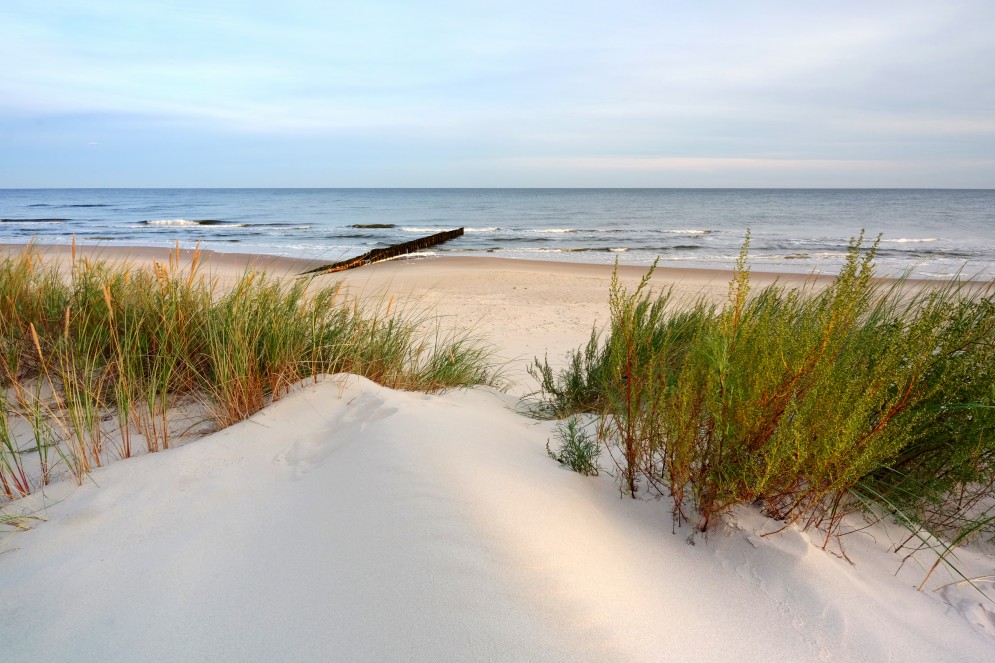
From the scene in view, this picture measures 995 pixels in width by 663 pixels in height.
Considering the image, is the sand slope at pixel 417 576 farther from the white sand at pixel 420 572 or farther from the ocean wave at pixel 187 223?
the ocean wave at pixel 187 223

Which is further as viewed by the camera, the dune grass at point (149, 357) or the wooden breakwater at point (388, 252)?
the wooden breakwater at point (388, 252)

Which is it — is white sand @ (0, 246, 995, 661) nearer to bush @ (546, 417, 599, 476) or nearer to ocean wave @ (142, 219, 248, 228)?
bush @ (546, 417, 599, 476)

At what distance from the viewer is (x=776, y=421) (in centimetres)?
222

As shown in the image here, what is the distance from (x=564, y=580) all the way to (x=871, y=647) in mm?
949

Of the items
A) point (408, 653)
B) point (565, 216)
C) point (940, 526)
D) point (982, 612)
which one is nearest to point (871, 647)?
point (982, 612)

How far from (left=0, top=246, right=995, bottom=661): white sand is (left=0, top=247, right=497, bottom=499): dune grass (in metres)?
0.45

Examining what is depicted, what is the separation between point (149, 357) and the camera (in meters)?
3.66

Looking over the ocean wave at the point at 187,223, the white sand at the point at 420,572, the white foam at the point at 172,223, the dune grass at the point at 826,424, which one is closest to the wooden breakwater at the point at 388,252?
the white sand at the point at 420,572

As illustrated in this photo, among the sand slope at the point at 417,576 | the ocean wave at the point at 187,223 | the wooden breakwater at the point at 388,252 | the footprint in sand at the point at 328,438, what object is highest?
the ocean wave at the point at 187,223

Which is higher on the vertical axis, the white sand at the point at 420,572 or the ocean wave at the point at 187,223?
the ocean wave at the point at 187,223

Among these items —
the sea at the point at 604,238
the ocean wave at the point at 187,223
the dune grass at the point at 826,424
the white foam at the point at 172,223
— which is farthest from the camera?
the white foam at the point at 172,223

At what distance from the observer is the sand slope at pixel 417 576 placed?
1.67m

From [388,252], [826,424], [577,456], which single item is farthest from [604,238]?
[826,424]

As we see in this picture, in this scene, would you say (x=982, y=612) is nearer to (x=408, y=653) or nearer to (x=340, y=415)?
(x=408, y=653)
